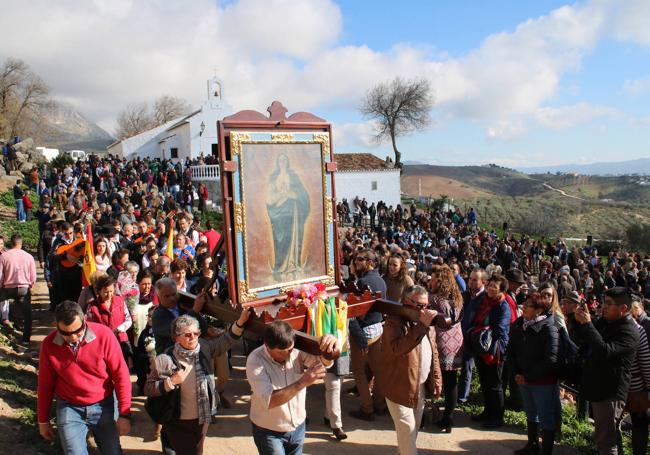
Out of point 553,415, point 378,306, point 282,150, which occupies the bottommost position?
point 553,415

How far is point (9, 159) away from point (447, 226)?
26.1m

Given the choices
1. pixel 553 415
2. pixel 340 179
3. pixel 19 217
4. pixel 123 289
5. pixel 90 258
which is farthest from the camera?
pixel 340 179

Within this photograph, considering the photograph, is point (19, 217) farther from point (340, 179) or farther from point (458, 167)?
point (458, 167)

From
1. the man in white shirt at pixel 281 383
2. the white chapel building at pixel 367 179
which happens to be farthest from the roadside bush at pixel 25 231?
the white chapel building at pixel 367 179

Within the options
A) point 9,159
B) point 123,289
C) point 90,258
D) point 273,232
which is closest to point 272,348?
point 273,232

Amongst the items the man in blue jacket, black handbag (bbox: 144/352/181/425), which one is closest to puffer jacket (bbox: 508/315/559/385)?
the man in blue jacket

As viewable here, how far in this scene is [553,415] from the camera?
228 inches

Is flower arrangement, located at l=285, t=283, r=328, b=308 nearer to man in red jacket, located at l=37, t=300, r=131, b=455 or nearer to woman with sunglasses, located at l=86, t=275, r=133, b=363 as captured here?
man in red jacket, located at l=37, t=300, r=131, b=455

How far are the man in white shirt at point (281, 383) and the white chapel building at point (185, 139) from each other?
37.7 meters

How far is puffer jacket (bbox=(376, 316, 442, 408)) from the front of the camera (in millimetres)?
5176

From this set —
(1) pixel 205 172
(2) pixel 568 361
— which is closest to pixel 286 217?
(2) pixel 568 361

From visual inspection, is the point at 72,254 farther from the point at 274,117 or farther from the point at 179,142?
the point at 179,142

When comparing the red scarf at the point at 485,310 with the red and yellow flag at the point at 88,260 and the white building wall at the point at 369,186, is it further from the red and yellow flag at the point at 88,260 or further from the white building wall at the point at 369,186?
the white building wall at the point at 369,186

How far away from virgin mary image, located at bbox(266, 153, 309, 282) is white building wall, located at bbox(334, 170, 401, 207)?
3329 cm
